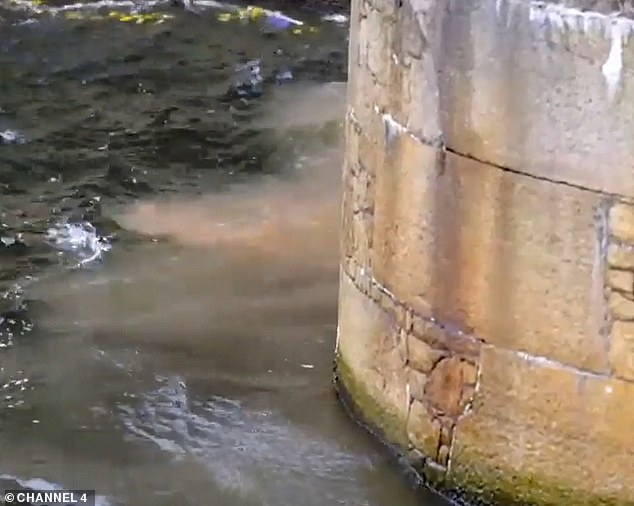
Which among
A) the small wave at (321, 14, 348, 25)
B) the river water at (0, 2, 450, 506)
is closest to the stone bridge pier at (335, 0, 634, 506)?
the river water at (0, 2, 450, 506)

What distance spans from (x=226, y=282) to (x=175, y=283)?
30 cm

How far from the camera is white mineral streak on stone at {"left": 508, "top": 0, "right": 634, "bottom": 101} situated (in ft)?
14.0

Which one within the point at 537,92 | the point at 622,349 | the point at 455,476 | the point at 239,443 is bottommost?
the point at 239,443

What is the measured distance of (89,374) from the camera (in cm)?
634

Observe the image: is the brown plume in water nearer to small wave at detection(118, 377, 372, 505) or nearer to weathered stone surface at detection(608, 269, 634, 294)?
small wave at detection(118, 377, 372, 505)

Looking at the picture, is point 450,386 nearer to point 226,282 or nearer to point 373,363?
point 373,363

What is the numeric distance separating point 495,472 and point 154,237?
12.1ft

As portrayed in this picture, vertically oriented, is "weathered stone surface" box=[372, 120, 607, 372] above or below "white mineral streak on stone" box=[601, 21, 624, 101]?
below

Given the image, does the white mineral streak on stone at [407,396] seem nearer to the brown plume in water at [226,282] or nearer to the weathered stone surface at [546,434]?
the weathered stone surface at [546,434]

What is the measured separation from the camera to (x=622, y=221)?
4.44 metres

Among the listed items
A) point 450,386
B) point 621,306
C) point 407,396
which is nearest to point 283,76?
point 407,396

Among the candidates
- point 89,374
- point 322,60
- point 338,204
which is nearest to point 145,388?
point 89,374

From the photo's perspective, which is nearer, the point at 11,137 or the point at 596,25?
the point at 596,25

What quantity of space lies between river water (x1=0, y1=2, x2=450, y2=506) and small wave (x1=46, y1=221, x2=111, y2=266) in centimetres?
2
